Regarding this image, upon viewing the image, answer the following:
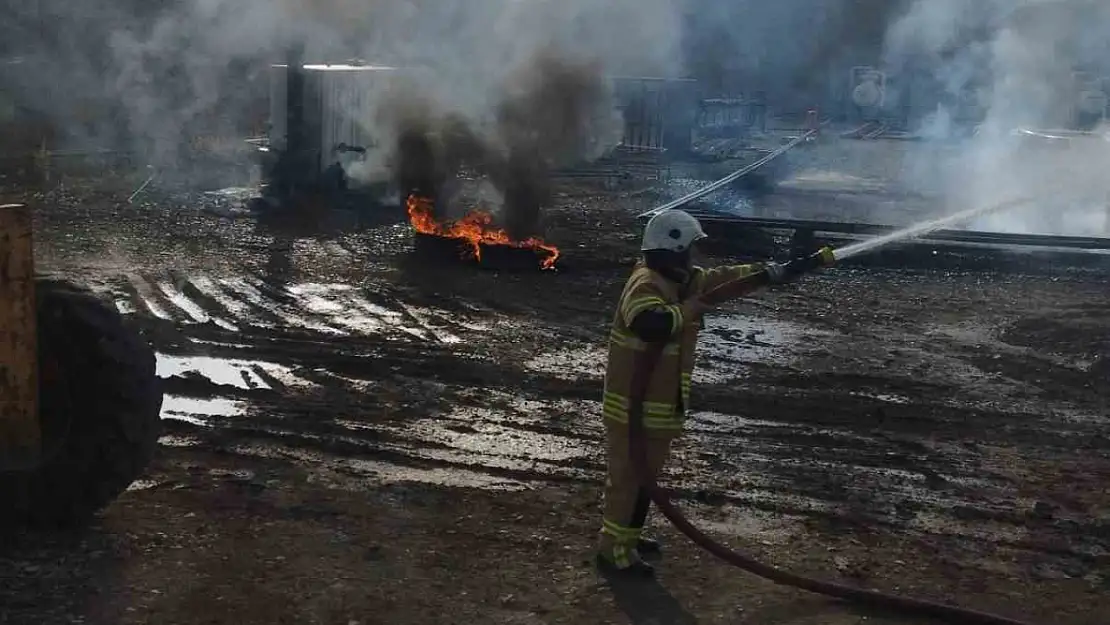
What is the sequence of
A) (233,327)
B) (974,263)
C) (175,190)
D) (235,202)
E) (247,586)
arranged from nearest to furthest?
(247,586) < (233,327) < (974,263) < (235,202) < (175,190)

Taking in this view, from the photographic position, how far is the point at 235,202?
1659 cm

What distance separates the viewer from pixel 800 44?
4259 cm

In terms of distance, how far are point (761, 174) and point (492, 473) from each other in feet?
52.4

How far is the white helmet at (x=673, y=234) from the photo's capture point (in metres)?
4.61

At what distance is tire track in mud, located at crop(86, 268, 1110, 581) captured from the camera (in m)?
5.62

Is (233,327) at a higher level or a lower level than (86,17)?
lower

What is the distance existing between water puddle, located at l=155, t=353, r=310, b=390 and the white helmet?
3575 mm

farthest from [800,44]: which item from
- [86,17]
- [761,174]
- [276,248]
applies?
[276,248]

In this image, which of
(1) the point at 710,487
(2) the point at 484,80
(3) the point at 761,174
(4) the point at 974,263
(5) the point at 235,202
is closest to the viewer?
(1) the point at 710,487

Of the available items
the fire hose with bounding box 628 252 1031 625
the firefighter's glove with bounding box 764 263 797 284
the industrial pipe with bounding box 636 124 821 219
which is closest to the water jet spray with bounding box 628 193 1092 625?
the fire hose with bounding box 628 252 1031 625

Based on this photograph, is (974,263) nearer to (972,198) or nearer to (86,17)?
(972,198)

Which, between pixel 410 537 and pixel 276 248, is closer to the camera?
pixel 410 537

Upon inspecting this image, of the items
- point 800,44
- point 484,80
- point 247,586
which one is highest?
point 800,44

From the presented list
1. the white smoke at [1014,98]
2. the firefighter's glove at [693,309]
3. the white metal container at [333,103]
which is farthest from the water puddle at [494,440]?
the white smoke at [1014,98]
